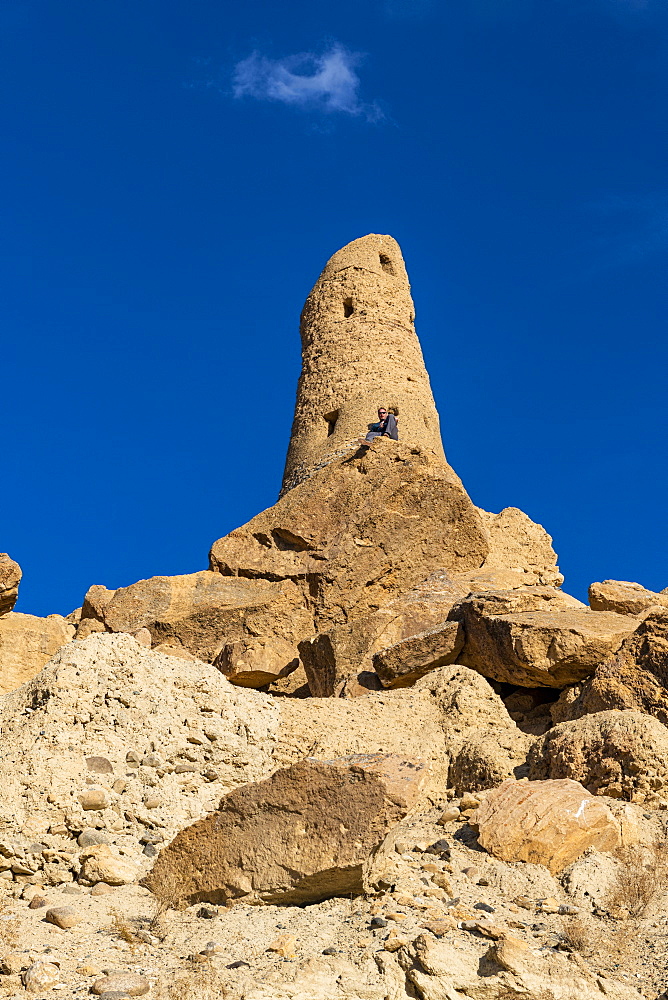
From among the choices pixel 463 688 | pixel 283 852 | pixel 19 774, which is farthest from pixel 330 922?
pixel 463 688

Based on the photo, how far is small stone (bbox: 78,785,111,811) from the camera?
574 centimetres

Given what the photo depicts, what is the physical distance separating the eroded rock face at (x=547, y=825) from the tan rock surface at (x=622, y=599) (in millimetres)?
3615

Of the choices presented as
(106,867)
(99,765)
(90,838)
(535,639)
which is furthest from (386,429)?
(106,867)

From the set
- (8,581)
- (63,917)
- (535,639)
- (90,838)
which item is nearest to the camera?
(63,917)

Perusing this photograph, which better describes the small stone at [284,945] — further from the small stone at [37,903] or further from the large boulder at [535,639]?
the large boulder at [535,639]

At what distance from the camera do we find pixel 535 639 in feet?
25.9

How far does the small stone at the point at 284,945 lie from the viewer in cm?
452

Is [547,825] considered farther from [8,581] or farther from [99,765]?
[8,581]

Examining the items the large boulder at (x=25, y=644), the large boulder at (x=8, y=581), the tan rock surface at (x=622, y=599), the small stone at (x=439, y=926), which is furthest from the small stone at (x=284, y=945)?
the large boulder at (x=8, y=581)

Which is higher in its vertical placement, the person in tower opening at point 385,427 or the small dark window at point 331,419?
the small dark window at point 331,419

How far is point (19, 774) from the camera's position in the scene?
5.86 metres

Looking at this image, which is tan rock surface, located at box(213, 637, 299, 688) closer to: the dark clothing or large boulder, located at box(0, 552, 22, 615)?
large boulder, located at box(0, 552, 22, 615)

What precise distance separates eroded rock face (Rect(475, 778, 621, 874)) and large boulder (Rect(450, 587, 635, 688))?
2.03m

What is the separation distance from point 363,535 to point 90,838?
762 centimetres
